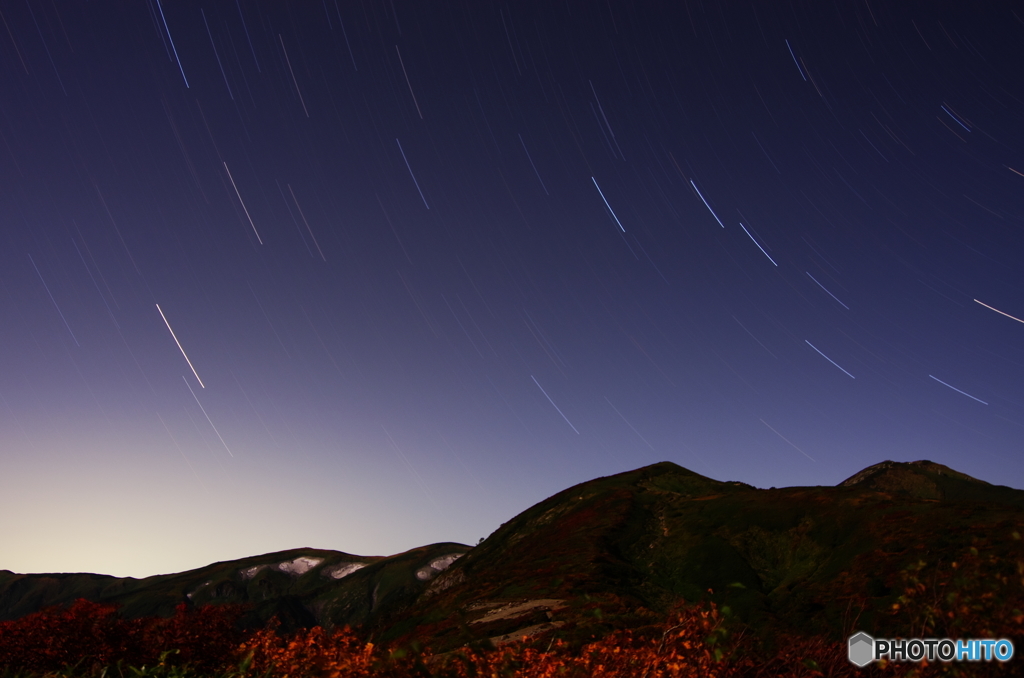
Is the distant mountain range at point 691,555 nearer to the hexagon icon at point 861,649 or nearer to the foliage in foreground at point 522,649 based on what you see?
the hexagon icon at point 861,649

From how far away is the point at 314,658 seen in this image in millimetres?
10719

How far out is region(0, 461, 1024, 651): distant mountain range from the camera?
32.8 metres

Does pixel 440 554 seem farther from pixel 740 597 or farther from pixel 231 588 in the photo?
pixel 740 597

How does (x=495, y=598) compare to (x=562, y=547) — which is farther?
(x=562, y=547)

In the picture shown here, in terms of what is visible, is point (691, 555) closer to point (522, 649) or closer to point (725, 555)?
point (725, 555)

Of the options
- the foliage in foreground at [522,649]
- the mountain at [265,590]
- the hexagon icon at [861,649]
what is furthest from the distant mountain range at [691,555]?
the mountain at [265,590]

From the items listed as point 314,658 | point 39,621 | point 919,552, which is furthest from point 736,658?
point 919,552

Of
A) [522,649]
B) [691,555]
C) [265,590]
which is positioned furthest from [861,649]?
[265,590]

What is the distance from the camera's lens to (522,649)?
1087 cm

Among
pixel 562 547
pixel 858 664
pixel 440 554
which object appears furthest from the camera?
pixel 440 554

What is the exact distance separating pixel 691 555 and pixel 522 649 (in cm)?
5025

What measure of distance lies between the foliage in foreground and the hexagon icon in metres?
0.15

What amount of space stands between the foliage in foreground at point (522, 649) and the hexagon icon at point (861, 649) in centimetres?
15

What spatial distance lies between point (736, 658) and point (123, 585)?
24295cm
